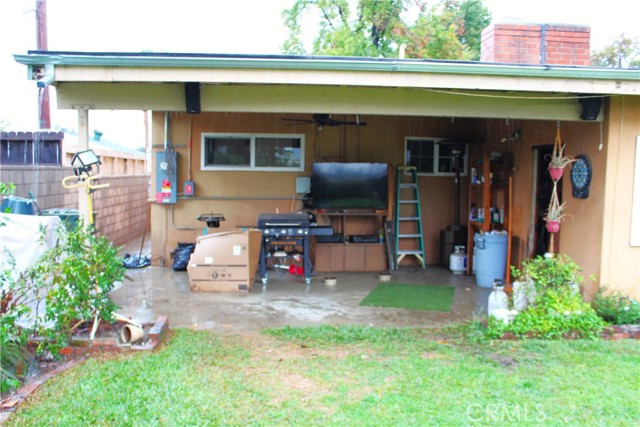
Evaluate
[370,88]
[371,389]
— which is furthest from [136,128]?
[371,389]

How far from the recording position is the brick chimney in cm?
805

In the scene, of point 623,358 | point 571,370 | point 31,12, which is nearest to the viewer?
point 571,370

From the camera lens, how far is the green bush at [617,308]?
18.8 feet

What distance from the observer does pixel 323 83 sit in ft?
17.6

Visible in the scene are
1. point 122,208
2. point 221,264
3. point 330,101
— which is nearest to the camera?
point 330,101

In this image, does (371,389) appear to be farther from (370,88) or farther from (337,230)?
(337,230)

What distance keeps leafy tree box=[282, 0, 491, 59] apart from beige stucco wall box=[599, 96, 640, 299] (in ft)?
43.9

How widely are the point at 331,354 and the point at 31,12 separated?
10138mm

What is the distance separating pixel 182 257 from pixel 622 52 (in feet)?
66.7

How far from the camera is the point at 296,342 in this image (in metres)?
5.38

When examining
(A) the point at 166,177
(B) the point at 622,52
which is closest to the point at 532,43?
(A) the point at 166,177

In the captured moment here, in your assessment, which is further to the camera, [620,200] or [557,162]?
[557,162]

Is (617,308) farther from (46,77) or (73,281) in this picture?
(46,77)

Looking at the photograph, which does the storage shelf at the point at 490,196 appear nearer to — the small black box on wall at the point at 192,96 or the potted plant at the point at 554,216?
the potted plant at the point at 554,216
